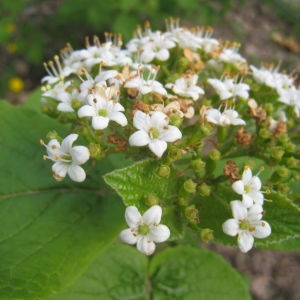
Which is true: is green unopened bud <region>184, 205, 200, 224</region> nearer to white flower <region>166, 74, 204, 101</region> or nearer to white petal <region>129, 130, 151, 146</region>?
white petal <region>129, 130, 151, 146</region>

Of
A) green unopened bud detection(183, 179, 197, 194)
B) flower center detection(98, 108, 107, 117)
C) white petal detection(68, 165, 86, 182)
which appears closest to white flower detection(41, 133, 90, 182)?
white petal detection(68, 165, 86, 182)

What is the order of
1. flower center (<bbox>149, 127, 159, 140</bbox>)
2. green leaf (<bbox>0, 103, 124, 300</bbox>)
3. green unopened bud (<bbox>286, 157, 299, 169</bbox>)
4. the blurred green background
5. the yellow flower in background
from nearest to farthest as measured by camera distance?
flower center (<bbox>149, 127, 159, 140</bbox>), green leaf (<bbox>0, 103, 124, 300</bbox>), green unopened bud (<bbox>286, 157, 299, 169</bbox>), the blurred green background, the yellow flower in background

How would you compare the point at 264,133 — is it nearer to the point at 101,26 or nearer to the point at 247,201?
the point at 247,201

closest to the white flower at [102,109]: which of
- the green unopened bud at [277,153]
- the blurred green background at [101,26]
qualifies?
the green unopened bud at [277,153]

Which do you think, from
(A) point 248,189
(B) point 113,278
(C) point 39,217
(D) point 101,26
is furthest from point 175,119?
(D) point 101,26

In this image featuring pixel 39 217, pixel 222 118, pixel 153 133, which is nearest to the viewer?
pixel 153 133

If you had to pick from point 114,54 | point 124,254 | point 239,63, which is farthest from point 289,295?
point 114,54

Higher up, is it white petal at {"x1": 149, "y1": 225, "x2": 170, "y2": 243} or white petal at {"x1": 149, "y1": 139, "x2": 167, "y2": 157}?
white petal at {"x1": 149, "y1": 139, "x2": 167, "y2": 157}
